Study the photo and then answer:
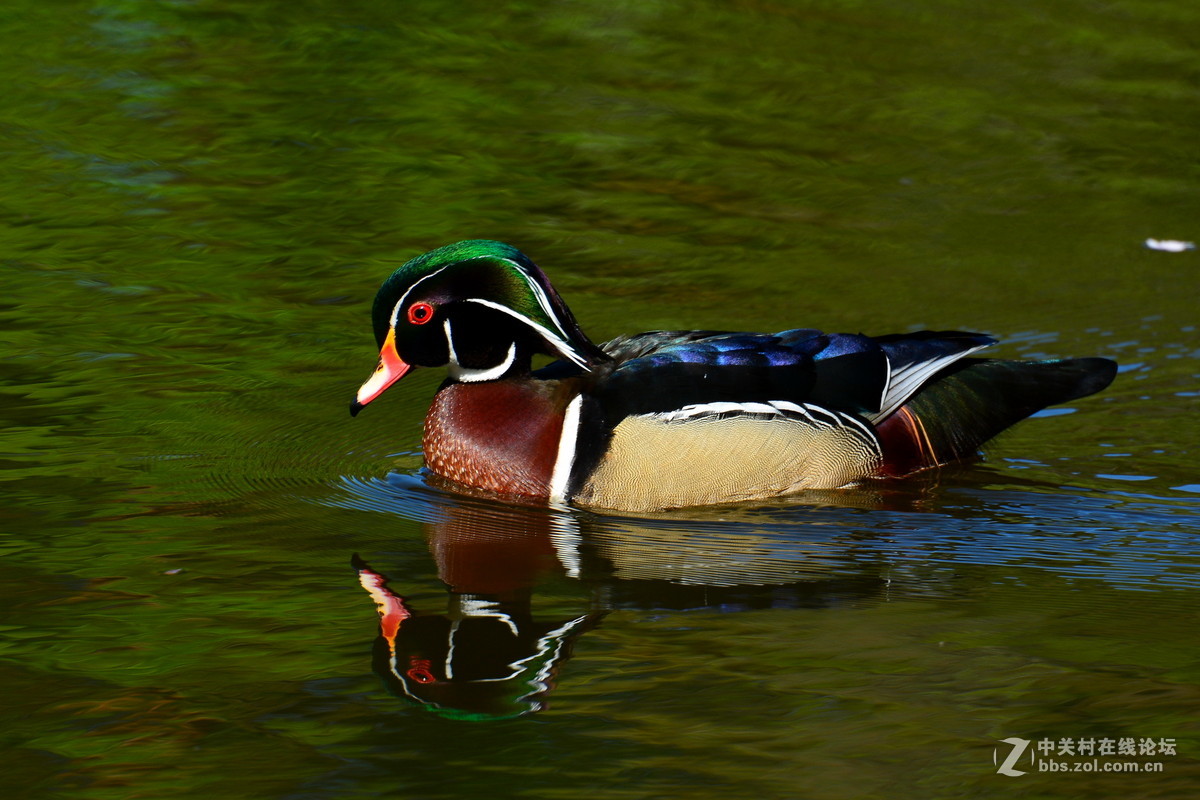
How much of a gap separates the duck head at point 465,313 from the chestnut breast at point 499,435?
173 mm

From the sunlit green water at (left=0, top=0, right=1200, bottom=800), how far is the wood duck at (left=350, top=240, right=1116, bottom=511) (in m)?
0.20

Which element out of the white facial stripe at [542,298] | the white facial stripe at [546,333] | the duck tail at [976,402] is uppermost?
the white facial stripe at [542,298]

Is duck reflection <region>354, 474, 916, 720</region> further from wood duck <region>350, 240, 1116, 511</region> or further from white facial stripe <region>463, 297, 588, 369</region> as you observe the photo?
white facial stripe <region>463, 297, 588, 369</region>

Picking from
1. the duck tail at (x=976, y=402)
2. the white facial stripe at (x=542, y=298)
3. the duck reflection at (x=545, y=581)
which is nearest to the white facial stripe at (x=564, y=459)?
the duck reflection at (x=545, y=581)

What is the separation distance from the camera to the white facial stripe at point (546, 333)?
6.54 meters

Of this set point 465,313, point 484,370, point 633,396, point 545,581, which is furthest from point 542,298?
point 545,581

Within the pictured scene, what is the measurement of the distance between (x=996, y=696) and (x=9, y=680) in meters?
2.82

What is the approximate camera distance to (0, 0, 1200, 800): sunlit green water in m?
4.32

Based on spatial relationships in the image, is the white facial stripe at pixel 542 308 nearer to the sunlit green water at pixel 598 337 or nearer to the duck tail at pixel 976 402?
the sunlit green water at pixel 598 337

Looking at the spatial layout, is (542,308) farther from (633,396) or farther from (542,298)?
(633,396)

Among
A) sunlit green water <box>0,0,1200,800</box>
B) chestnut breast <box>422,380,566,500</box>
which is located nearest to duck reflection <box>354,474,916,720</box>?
sunlit green water <box>0,0,1200,800</box>

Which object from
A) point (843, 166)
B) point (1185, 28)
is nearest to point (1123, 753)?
point (843, 166)

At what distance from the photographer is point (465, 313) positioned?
6609mm

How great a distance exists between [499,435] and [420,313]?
60 centimetres
